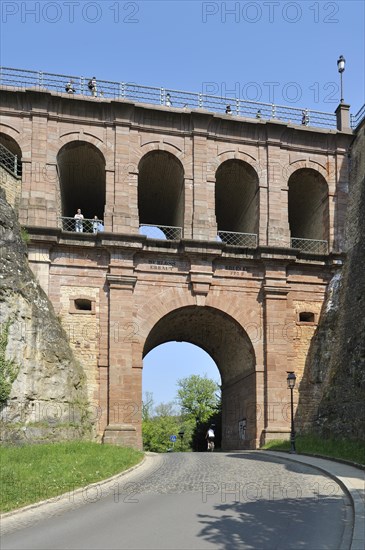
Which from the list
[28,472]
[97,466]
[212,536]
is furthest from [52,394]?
[212,536]

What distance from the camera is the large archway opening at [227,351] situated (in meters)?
26.3

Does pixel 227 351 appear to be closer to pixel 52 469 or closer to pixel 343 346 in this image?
pixel 343 346

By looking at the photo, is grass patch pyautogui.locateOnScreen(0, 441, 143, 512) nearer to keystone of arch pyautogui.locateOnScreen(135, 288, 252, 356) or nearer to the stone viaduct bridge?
the stone viaduct bridge

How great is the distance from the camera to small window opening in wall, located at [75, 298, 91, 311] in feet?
81.6

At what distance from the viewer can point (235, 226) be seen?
1260 inches

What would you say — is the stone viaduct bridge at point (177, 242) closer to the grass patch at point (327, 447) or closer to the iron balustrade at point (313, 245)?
the iron balustrade at point (313, 245)

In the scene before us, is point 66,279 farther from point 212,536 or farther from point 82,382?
point 212,536

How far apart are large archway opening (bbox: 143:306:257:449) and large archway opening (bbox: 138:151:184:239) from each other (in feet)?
13.2

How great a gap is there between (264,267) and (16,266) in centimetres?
1075

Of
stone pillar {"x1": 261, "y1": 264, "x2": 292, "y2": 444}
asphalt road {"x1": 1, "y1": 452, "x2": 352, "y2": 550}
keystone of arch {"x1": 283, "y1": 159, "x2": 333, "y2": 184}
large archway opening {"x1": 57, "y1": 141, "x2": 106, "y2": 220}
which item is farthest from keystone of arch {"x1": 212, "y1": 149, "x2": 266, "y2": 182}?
asphalt road {"x1": 1, "y1": 452, "x2": 352, "y2": 550}

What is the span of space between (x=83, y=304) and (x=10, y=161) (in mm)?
7073

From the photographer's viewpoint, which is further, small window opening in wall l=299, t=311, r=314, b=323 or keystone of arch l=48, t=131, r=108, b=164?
small window opening in wall l=299, t=311, r=314, b=323

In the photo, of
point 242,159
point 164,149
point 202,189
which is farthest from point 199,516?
point 242,159

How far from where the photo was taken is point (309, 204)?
30.5 m
